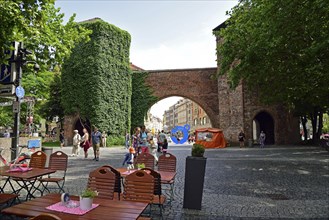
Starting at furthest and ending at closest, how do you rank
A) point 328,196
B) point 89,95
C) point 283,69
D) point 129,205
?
point 89,95
point 283,69
point 328,196
point 129,205

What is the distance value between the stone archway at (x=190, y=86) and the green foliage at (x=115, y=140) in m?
6.42

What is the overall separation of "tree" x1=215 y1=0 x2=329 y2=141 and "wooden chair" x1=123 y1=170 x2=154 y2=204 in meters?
7.34

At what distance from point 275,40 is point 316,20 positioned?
1441 mm

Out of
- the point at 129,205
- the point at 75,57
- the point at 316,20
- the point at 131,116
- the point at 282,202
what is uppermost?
the point at 75,57

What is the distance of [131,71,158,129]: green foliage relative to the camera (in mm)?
30987

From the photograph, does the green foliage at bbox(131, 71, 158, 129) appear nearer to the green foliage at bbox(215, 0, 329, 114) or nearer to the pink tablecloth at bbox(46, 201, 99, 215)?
the green foliage at bbox(215, 0, 329, 114)

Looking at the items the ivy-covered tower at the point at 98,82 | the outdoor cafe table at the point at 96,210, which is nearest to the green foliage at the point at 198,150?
the outdoor cafe table at the point at 96,210

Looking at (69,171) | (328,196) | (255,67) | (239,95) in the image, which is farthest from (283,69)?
(239,95)

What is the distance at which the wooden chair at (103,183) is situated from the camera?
4.34 meters

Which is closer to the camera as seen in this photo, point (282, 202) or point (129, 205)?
point (129, 205)

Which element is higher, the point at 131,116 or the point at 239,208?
the point at 131,116

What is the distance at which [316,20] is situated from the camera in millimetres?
9367

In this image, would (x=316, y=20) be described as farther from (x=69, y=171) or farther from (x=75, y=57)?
(x=75, y=57)

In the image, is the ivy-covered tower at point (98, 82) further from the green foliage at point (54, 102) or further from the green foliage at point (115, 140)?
the green foliage at point (54, 102)
